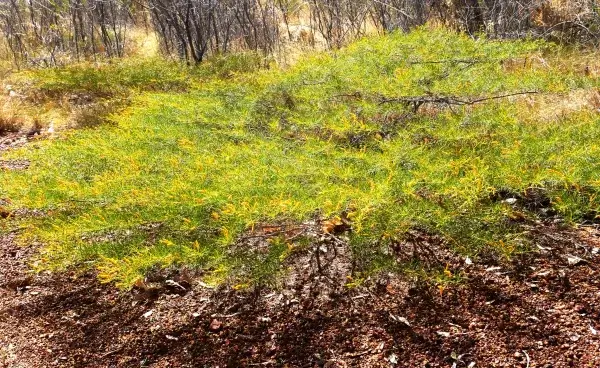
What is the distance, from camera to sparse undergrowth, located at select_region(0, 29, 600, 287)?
2166 millimetres

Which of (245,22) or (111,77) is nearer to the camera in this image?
(111,77)

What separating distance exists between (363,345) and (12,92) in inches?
317

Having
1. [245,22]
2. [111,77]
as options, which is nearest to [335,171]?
[111,77]

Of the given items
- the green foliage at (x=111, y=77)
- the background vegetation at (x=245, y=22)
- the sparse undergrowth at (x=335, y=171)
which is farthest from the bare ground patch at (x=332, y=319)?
the background vegetation at (x=245, y=22)

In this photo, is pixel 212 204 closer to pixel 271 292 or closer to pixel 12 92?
pixel 271 292

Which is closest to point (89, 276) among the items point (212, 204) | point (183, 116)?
point (183, 116)

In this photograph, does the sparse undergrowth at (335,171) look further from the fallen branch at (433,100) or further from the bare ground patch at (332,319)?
the bare ground patch at (332,319)

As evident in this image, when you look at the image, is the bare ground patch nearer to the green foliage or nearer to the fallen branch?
the fallen branch

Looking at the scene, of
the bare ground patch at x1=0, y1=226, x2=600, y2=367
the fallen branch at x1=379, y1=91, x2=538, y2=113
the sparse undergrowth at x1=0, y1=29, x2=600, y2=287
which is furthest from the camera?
the fallen branch at x1=379, y1=91, x2=538, y2=113

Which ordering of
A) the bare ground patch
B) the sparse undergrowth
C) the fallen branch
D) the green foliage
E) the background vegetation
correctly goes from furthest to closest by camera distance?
the background vegetation
the green foliage
the fallen branch
the bare ground patch
the sparse undergrowth

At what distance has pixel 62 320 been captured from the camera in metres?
2.89

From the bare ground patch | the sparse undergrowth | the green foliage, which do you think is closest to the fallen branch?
the sparse undergrowth

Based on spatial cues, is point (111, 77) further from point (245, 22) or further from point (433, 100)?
point (433, 100)

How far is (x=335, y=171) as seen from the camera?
7.47ft
